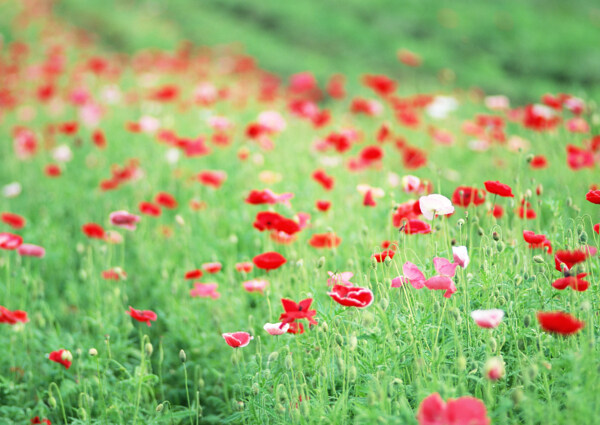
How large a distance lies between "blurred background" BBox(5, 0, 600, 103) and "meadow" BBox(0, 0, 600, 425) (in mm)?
2095

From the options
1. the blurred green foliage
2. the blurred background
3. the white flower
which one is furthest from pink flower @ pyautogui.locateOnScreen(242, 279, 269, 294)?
the blurred green foliage

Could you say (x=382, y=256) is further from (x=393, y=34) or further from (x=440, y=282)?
(x=393, y=34)

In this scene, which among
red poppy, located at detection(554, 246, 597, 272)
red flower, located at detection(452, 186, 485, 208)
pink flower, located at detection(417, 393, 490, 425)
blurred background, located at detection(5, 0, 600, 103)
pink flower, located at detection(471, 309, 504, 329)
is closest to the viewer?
pink flower, located at detection(417, 393, 490, 425)

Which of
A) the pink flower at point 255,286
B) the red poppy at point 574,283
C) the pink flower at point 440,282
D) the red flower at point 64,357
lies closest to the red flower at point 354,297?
the pink flower at point 440,282

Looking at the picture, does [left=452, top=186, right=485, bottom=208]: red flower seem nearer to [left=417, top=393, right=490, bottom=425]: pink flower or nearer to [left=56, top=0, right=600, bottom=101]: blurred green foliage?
[left=417, top=393, right=490, bottom=425]: pink flower

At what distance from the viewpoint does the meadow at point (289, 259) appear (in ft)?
5.26

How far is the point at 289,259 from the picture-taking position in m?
2.52

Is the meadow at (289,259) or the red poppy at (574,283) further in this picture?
the meadow at (289,259)

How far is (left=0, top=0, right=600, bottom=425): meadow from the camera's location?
1604 mm

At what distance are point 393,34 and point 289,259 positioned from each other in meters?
8.46

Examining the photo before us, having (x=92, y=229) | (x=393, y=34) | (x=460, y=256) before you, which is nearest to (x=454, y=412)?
(x=460, y=256)

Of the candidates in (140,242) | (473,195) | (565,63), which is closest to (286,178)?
(140,242)

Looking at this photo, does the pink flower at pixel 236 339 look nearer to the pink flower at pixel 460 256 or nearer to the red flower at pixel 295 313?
the red flower at pixel 295 313

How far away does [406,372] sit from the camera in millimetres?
1710
